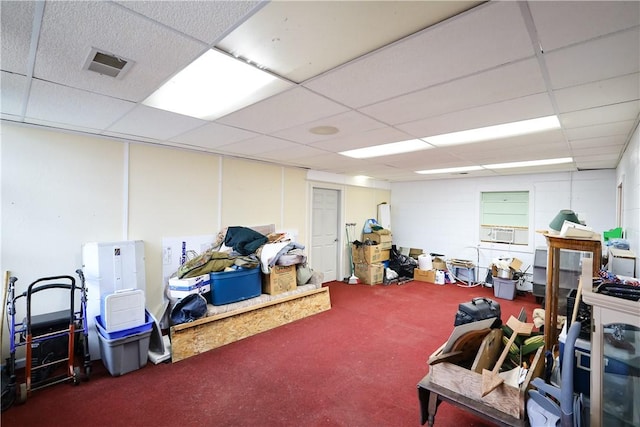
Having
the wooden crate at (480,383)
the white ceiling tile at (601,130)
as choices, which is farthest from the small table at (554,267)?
the white ceiling tile at (601,130)

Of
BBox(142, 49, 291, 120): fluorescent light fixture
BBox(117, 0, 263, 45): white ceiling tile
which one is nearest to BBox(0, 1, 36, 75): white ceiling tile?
BBox(117, 0, 263, 45): white ceiling tile

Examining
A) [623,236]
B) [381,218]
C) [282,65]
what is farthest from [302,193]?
[623,236]

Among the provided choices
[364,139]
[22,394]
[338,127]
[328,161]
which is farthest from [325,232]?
[22,394]

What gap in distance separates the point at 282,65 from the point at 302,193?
3928mm

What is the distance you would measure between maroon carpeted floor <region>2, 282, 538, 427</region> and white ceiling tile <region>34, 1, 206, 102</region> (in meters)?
2.37

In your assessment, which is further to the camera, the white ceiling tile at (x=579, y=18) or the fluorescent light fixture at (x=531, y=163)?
the fluorescent light fixture at (x=531, y=163)

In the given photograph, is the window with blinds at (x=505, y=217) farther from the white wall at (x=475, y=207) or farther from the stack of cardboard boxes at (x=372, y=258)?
the stack of cardboard boxes at (x=372, y=258)

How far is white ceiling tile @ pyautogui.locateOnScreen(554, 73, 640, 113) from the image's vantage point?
1.69 meters

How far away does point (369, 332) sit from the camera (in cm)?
375

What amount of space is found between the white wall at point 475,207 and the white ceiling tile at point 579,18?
206 inches

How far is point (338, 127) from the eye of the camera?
106 inches

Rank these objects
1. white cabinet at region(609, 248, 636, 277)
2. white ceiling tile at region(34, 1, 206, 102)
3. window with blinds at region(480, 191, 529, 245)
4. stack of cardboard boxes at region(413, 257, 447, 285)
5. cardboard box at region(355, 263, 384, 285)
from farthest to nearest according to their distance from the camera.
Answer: stack of cardboard boxes at region(413, 257, 447, 285) → cardboard box at region(355, 263, 384, 285) → window with blinds at region(480, 191, 529, 245) → white cabinet at region(609, 248, 636, 277) → white ceiling tile at region(34, 1, 206, 102)

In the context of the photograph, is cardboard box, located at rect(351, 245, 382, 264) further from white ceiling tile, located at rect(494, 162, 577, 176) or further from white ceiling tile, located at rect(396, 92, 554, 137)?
white ceiling tile, located at rect(396, 92, 554, 137)

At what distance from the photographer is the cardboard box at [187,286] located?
3.30 meters
